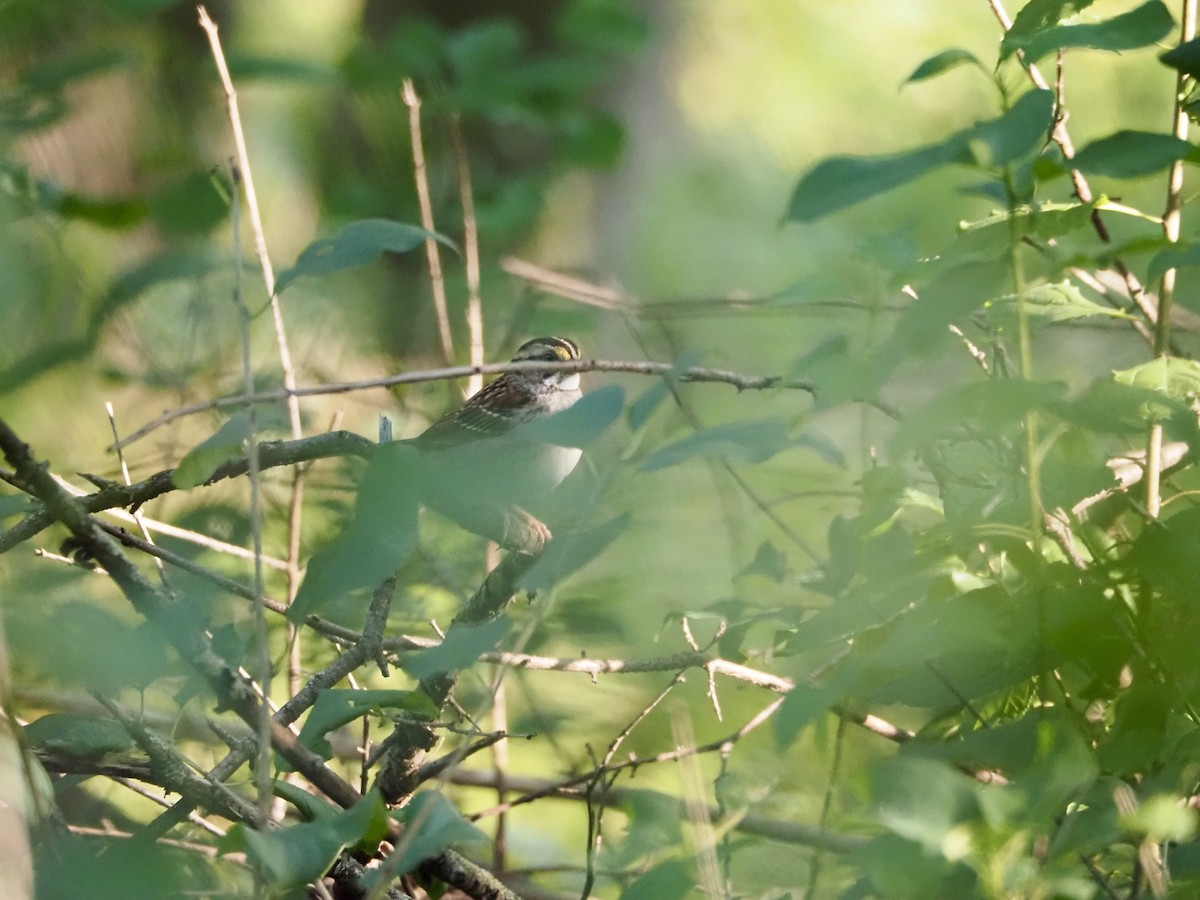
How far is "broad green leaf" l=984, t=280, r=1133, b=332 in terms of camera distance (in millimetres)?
1165

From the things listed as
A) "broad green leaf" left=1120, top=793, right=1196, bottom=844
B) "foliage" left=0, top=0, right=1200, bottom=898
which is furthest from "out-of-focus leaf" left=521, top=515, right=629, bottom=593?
"broad green leaf" left=1120, top=793, right=1196, bottom=844

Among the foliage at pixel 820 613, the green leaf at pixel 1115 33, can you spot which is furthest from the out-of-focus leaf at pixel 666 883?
the green leaf at pixel 1115 33

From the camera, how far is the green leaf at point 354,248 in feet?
3.48

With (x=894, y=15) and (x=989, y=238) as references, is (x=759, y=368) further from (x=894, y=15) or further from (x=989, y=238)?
(x=989, y=238)

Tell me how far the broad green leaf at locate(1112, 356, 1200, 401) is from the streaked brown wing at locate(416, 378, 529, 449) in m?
1.32

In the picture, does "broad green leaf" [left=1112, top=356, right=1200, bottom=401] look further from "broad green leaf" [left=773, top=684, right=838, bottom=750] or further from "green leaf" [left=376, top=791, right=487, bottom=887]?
"green leaf" [left=376, top=791, right=487, bottom=887]

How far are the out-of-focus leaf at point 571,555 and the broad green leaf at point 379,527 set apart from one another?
0.32ft

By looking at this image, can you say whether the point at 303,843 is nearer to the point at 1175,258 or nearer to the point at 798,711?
the point at 798,711

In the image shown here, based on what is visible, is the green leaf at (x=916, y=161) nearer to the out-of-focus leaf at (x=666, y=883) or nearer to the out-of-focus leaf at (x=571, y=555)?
the out-of-focus leaf at (x=571, y=555)

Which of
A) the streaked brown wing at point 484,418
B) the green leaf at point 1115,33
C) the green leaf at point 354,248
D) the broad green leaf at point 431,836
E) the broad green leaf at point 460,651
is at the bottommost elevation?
the streaked brown wing at point 484,418

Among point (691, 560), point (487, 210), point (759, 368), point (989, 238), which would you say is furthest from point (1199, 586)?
point (759, 368)

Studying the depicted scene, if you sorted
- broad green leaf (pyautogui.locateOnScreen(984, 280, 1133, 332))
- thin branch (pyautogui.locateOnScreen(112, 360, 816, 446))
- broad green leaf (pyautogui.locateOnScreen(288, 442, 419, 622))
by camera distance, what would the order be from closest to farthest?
1. broad green leaf (pyautogui.locateOnScreen(288, 442, 419, 622))
2. thin branch (pyautogui.locateOnScreen(112, 360, 816, 446))
3. broad green leaf (pyautogui.locateOnScreen(984, 280, 1133, 332))

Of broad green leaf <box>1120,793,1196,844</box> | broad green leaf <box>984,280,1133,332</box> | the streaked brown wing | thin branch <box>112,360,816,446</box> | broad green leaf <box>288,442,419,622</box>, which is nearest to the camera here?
broad green leaf <box>1120,793,1196,844</box>

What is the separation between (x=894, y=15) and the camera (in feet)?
26.6
